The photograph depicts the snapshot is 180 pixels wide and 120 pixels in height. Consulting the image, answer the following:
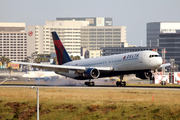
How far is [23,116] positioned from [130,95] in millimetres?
14237

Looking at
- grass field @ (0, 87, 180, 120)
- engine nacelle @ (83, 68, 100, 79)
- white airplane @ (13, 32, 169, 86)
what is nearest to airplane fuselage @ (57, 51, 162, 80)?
white airplane @ (13, 32, 169, 86)

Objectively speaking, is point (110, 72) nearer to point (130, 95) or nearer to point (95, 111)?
point (130, 95)

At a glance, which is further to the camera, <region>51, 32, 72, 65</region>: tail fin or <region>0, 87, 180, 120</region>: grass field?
<region>51, 32, 72, 65</region>: tail fin

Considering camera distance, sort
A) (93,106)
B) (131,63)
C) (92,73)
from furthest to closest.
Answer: (92,73), (131,63), (93,106)

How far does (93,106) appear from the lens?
132 ft

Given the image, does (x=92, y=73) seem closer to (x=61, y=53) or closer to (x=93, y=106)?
(x=61, y=53)

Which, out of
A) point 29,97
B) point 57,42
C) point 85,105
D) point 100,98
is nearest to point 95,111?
point 85,105

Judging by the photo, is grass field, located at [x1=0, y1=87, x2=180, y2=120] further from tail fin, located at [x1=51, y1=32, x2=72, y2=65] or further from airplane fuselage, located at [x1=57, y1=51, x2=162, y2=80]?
tail fin, located at [x1=51, y1=32, x2=72, y2=65]

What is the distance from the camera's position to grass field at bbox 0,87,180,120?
124 ft

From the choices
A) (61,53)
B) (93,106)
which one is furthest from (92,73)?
(93,106)

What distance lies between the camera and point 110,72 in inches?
2489

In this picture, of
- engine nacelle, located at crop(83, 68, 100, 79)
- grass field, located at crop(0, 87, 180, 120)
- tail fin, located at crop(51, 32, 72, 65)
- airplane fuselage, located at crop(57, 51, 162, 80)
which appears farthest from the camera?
tail fin, located at crop(51, 32, 72, 65)

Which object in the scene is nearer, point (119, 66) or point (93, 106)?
point (93, 106)

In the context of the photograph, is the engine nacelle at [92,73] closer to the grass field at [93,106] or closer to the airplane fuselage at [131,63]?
the airplane fuselage at [131,63]
